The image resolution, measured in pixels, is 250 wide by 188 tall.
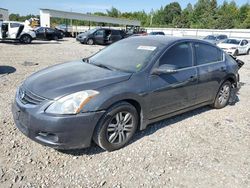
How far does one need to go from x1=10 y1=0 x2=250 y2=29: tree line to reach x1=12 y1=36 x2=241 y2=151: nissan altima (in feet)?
175

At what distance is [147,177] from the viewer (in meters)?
3.10

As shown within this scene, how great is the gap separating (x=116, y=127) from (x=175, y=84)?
4.23ft

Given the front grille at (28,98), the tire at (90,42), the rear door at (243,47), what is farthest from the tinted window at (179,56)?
the tire at (90,42)

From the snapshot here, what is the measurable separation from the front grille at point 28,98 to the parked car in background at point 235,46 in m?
17.4

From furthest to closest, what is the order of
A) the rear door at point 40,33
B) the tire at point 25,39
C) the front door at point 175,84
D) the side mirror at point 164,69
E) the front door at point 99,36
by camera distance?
the rear door at point 40,33
the front door at point 99,36
the tire at point 25,39
the front door at point 175,84
the side mirror at point 164,69

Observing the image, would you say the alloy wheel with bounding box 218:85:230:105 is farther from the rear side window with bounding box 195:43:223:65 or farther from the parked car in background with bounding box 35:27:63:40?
the parked car in background with bounding box 35:27:63:40

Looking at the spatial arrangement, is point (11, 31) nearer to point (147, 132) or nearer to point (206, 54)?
point (206, 54)

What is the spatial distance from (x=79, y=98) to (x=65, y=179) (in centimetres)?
96

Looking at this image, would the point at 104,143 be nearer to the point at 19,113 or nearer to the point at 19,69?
the point at 19,113

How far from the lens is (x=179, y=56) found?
172 inches

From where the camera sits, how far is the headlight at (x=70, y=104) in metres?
3.03

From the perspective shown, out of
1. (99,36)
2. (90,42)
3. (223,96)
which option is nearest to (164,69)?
(223,96)

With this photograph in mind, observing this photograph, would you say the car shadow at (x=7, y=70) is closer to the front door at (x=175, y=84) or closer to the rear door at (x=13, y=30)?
the front door at (x=175, y=84)

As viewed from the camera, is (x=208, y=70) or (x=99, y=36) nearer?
(x=208, y=70)
